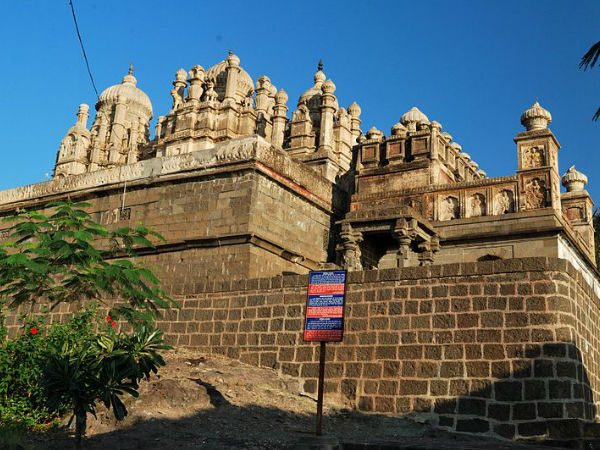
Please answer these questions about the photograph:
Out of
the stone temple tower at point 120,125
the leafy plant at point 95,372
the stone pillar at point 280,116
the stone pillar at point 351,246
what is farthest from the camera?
the stone temple tower at point 120,125

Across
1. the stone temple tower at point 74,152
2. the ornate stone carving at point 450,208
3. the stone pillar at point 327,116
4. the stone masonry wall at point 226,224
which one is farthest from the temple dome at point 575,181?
the stone temple tower at point 74,152

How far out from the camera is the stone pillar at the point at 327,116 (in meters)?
24.6

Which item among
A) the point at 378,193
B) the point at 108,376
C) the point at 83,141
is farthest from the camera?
the point at 83,141

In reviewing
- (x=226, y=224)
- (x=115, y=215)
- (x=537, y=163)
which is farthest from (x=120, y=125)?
(x=537, y=163)

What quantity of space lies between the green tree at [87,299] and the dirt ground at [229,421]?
38cm

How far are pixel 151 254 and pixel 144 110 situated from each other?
2729cm

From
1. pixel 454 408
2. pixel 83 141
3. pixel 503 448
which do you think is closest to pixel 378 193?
pixel 454 408

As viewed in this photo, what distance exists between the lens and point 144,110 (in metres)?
42.5

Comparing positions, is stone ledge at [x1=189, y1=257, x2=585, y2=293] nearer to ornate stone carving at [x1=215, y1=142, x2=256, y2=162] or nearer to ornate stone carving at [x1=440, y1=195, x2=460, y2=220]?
ornate stone carving at [x1=215, y1=142, x2=256, y2=162]

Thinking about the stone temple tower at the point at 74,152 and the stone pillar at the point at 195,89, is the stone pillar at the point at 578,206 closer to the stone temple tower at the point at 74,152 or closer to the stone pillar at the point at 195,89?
the stone pillar at the point at 195,89

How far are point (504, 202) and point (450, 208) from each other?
1347 millimetres

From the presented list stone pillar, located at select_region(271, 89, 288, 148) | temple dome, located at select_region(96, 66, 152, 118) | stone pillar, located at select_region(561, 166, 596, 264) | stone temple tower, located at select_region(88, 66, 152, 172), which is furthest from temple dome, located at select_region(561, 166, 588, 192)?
temple dome, located at select_region(96, 66, 152, 118)

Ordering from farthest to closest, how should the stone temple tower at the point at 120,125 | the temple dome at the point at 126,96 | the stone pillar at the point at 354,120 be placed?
the temple dome at the point at 126,96
the stone temple tower at the point at 120,125
the stone pillar at the point at 354,120

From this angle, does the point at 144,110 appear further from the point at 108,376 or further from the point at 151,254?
the point at 108,376
